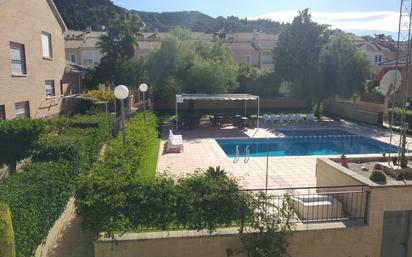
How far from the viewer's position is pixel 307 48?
33.7 meters

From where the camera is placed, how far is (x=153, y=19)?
128 m

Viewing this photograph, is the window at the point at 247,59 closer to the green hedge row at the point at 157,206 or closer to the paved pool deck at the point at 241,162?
the paved pool deck at the point at 241,162

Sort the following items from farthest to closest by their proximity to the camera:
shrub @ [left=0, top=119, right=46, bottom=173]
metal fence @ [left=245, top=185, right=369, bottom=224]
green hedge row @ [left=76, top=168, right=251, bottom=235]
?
shrub @ [left=0, top=119, right=46, bottom=173], metal fence @ [left=245, top=185, right=369, bottom=224], green hedge row @ [left=76, top=168, right=251, bottom=235]

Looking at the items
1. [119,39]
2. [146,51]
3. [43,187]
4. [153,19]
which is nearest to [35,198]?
[43,187]

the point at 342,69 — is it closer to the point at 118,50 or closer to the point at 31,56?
the point at 31,56

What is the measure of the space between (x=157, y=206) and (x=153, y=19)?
130 meters

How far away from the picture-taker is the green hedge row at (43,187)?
634cm

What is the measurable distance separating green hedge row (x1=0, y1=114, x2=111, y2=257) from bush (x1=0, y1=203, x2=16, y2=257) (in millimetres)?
566

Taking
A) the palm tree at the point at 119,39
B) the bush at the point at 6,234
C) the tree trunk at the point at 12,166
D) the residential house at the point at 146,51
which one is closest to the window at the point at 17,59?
the tree trunk at the point at 12,166

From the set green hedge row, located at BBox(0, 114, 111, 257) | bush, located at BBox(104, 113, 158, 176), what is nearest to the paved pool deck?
bush, located at BBox(104, 113, 158, 176)

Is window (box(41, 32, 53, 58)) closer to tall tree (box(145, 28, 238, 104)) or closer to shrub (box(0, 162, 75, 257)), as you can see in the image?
tall tree (box(145, 28, 238, 104))

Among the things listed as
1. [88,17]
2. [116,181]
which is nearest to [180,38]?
[116,181]

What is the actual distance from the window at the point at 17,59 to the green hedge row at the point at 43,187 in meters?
8.57

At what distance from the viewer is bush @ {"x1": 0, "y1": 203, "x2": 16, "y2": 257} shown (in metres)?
5.36
